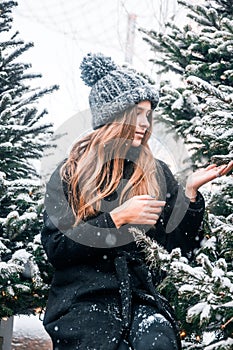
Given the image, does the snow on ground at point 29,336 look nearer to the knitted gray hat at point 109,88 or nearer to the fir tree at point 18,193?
the fir tree at point 18,193

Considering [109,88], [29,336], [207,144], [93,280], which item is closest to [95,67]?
[109,88]

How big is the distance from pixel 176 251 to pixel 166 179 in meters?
0.58

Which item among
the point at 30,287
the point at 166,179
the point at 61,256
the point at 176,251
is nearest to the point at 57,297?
the point at 61,256

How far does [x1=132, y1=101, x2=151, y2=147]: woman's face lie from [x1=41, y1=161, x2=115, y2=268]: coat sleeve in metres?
0.46

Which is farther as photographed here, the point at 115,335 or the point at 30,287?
the point at 30,287

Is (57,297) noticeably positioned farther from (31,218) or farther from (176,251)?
(31,218)

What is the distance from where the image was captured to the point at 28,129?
15.5ft

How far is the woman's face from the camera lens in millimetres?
2811

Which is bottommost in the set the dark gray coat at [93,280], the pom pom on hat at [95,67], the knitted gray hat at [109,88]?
the dark gray coat at [93,280]

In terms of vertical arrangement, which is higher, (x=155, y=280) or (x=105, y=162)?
(x=105, y=162)

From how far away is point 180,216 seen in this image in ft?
9.26

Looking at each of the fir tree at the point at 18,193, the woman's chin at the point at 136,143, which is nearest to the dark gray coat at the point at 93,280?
the woman's chin at the point at 136,143

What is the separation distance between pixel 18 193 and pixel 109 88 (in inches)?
76.8

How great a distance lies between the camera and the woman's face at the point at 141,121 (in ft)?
9.22
